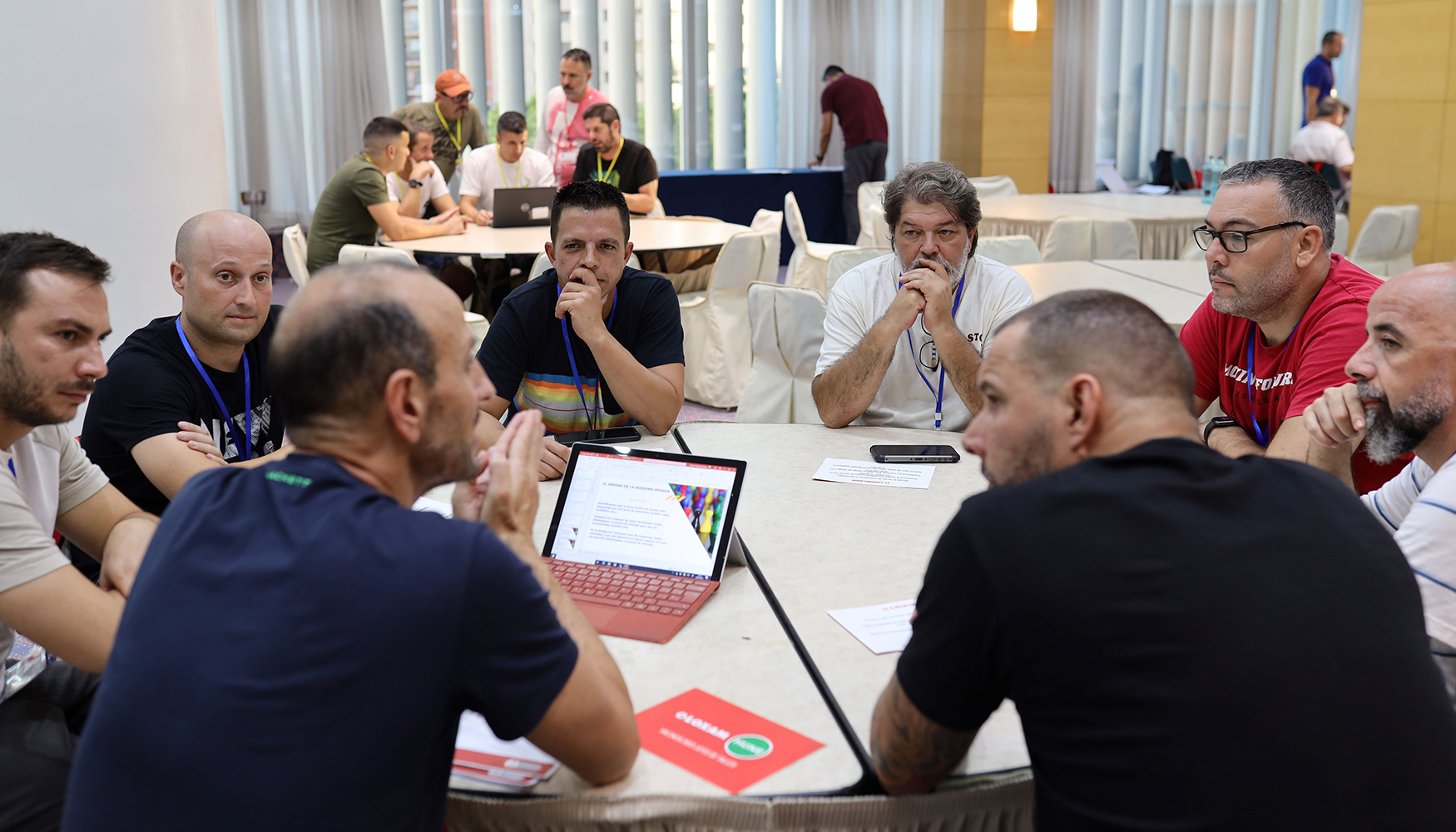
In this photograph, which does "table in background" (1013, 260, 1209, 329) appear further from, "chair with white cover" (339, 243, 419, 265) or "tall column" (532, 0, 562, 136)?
"tall column" (532, 0, 562, 136)

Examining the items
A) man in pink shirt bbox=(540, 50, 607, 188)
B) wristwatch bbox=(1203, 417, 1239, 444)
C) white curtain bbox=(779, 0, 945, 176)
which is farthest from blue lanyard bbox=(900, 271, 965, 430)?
white curtain bbox=(779, 0, 945, 176)

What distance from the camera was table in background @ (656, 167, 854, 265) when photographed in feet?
29.8

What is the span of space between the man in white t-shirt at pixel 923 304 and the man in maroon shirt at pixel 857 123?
6.38m

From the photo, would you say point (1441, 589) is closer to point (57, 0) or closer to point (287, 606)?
point (287, 606)

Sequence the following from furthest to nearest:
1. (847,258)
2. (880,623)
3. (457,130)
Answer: (457,130), (847,258), (880,623)

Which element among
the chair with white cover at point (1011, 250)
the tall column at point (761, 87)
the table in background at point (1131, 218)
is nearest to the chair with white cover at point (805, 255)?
the table in background at point (1131, 218)

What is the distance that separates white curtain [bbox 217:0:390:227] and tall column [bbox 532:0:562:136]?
1259 mm

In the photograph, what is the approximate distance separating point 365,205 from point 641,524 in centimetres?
440

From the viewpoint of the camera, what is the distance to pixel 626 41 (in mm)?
9414

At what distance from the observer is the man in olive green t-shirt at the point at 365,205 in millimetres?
5586

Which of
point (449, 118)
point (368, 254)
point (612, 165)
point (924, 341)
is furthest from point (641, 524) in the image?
point (449, 118)

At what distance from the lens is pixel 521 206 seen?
6145mm

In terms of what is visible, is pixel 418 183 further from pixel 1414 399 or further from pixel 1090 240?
pixel 1414 399

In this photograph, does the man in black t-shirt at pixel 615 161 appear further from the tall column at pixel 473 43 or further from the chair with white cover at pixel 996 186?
the tall column at pixel 473 43
